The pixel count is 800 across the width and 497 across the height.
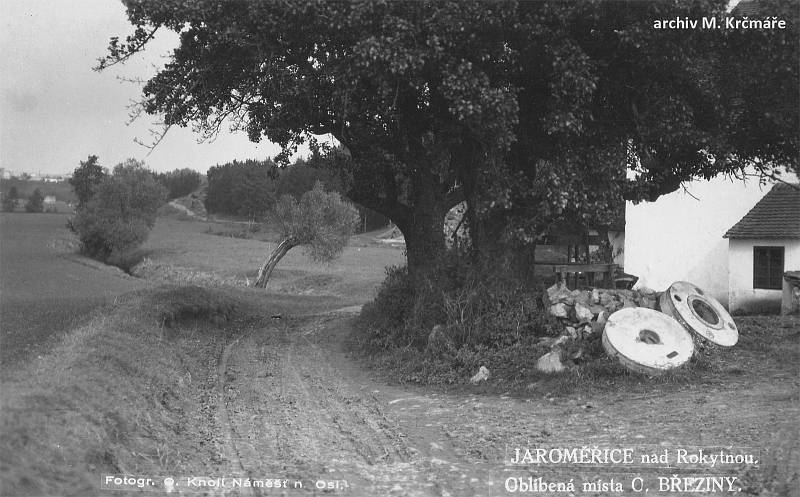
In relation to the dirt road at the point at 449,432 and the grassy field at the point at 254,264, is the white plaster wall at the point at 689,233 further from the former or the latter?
the dirt road at the point at 449,432

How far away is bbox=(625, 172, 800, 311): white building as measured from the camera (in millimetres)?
25047

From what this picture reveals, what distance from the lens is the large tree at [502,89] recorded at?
38.2ft

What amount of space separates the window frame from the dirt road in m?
14.6

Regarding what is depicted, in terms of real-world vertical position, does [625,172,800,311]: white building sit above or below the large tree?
below

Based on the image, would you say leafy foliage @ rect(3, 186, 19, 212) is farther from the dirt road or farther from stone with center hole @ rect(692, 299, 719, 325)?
stone with center hole @ rect(692, 299, 719, 325)

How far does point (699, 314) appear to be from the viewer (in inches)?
532

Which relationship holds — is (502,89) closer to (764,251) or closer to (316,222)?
(764,251)

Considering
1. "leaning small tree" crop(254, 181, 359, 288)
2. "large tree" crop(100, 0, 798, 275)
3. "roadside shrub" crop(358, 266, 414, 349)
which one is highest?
"large tree" crop(100, 0, 798, 275)

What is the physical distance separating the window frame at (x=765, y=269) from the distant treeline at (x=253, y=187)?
35906mm

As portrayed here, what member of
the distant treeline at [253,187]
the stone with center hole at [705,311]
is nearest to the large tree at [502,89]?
the stone with center hole at [705,311]

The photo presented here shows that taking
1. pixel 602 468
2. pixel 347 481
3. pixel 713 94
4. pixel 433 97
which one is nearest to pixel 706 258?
pixel 713 94

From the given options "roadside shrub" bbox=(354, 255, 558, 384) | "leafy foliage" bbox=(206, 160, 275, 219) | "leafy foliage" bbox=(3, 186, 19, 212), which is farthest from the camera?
"leafy foliage" bbox=(206, 160, 275, 219)

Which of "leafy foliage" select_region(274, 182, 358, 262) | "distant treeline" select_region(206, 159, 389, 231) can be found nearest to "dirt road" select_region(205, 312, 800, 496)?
"leafy foliage" select_region(274, 182, 358, 262)

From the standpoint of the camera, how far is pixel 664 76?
12703 mm
